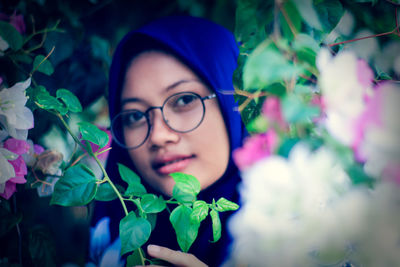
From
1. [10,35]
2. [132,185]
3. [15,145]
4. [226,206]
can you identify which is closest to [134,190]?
[132,185]

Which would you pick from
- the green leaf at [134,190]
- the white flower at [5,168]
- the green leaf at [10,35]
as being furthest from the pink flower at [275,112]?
the green leaf at [10,35]

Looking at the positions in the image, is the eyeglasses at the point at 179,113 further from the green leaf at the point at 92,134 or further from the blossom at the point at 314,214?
the blossom at the point at 314,214

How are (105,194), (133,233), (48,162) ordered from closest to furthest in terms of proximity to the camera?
(133,233), (105,194), (48,162)

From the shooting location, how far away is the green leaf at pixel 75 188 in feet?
1.95

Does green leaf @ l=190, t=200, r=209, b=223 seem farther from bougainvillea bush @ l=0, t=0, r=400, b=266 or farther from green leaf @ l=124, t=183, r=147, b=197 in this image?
green leaf @ l=124, t=183, r=147, b=197

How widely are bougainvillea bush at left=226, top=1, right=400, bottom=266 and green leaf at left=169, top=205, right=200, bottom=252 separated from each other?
0.17m

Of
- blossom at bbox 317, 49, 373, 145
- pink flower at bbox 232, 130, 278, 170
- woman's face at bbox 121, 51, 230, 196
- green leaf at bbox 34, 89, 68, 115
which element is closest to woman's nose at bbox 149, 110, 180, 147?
woman's face at bbox 121, 51, 230, 196

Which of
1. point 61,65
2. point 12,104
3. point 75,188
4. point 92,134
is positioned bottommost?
point 75,188

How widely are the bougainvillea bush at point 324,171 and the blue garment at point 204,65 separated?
0.38 m

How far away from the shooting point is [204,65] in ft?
2.81

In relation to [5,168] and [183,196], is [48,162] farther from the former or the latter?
[183,196]

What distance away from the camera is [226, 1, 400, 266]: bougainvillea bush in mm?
394

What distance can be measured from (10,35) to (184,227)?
70cm

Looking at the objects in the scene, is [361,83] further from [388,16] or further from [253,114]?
[388,16]
